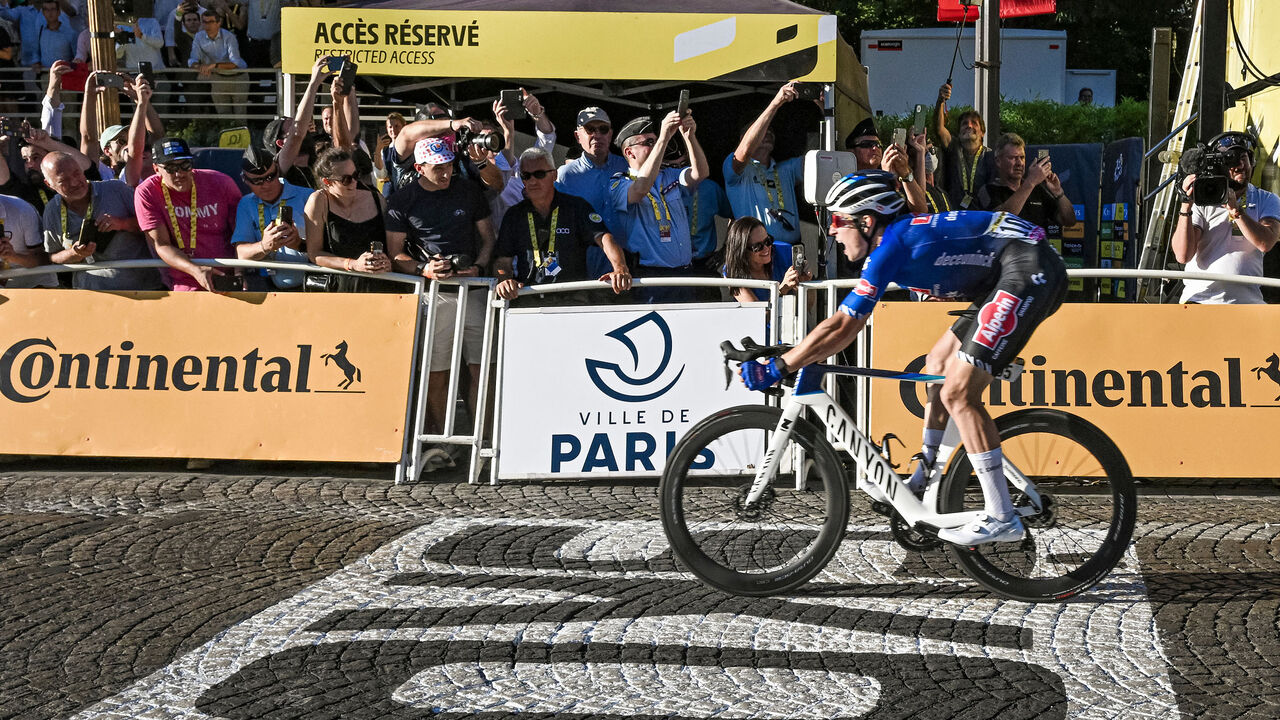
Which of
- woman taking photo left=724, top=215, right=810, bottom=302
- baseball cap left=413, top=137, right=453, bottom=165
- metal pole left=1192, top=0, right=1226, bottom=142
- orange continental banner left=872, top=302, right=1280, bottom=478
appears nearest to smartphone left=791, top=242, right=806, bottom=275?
woman taking photo left=724, top=215, right=810, bottom=302

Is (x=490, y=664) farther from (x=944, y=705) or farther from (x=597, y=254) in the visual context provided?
(x=597, y=254)

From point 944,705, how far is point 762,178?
604 cm

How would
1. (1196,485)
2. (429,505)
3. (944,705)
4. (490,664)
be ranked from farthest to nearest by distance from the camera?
(1196,485), (429,505), (490,664), (944,705)

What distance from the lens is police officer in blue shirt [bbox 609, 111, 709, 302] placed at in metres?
9.05

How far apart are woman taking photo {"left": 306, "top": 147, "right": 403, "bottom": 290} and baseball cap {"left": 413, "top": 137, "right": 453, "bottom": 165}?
0.46 metres

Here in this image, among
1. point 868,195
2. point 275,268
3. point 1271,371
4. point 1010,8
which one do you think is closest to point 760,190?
point 275,268

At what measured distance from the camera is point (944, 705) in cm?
431

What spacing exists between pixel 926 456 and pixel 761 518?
2.51ft

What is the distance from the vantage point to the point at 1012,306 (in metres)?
5.42

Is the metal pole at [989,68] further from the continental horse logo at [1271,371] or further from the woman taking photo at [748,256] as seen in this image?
the continental horse logo at [1271,371]

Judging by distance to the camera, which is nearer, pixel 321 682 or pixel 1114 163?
pixel 321 682

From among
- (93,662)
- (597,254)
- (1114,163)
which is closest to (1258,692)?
(93,662)

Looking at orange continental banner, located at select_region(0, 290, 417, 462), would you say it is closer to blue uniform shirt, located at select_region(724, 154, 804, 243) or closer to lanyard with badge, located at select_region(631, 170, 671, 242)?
lanyard with badge, located at select_region(631, 170, 671, 242)

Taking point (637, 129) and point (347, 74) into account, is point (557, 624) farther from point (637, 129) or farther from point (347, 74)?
point (347, 74)
